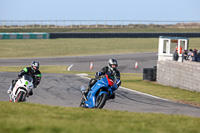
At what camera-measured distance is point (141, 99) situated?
16.5 meters

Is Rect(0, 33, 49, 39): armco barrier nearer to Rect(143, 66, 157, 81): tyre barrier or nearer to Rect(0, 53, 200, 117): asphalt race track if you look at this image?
Rect(143, 66, 157, 81): tyre barrier

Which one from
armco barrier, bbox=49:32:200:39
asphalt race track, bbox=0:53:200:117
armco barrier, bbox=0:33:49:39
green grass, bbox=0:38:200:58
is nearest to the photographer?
asphalt race track, bbox=0:53:200:117

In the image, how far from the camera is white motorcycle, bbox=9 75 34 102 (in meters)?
12.3

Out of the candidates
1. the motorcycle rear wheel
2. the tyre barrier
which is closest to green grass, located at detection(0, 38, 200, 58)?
the tyre barrier

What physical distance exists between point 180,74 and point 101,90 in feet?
36.0

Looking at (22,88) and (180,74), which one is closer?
(22,88)

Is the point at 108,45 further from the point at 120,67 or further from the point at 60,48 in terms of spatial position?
the point at 120,67

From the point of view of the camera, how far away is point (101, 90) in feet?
37.0

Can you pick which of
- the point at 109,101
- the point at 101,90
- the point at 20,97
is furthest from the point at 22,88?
the point at 109,101

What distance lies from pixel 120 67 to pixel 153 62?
6031mm

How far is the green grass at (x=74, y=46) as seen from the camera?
174ft

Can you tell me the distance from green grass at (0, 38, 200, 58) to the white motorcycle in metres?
37.8

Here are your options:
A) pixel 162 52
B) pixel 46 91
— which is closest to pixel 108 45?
pixel 162 52

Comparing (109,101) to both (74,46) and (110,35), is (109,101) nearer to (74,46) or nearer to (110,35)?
(74,46)
